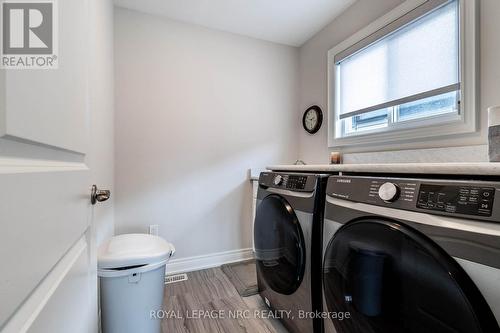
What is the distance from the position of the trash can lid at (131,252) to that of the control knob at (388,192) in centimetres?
104

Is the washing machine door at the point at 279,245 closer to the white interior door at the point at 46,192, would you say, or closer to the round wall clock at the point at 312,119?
the white interior door at the point at 46,192

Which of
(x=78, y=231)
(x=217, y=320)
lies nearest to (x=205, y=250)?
(x=217, y=320)

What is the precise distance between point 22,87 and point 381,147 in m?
1.95

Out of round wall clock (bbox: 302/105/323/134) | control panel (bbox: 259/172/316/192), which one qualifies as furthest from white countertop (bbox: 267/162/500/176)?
round wall clock (bbox: 302/105/323/134)

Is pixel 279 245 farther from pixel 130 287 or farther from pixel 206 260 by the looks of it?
pixel 206 260

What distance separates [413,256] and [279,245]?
70 cm

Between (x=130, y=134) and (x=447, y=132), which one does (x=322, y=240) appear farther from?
(x=130, y=134)

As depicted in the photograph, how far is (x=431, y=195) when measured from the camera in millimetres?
590

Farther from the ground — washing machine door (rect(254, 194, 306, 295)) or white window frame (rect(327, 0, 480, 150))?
white window frame (rect(327, 0, 480, 150))

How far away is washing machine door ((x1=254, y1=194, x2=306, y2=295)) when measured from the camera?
1.06 m

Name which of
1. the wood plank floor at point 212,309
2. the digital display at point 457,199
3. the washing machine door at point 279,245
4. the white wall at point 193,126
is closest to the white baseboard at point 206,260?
the white wall at point 193,126

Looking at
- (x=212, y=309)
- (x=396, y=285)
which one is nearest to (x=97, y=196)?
(x=396, y=285)

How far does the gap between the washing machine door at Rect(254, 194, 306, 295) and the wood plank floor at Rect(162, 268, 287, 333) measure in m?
0.25

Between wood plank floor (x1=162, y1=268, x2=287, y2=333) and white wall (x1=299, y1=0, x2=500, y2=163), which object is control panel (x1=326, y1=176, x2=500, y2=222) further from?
wood plank floor (x1=162, y1=268, x2=287, y2=333)
